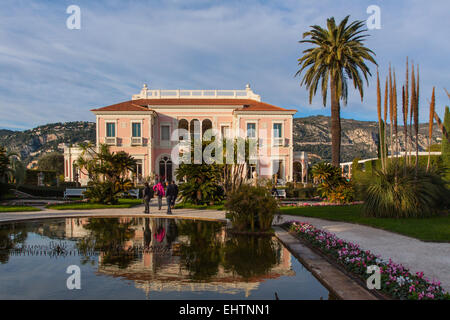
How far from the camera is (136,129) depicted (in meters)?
32.9

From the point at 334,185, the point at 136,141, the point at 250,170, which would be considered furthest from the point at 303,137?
the point at 334,185

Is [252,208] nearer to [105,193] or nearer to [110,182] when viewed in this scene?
[110,182]

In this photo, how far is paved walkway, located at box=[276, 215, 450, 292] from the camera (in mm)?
5940

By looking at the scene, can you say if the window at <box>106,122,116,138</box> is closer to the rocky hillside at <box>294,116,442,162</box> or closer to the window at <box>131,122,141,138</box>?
the window at <box>131,122,141,138</box>

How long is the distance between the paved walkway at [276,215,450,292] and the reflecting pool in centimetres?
187

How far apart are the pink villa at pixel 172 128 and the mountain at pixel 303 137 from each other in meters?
46.3

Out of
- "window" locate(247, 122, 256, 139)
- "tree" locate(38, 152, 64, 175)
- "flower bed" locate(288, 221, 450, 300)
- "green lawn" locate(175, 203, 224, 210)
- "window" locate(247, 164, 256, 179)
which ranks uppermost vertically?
"window" locate(247, 122, 256, 139)

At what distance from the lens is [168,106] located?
3434cm

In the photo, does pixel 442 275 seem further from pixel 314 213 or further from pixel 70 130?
pixel 70 130

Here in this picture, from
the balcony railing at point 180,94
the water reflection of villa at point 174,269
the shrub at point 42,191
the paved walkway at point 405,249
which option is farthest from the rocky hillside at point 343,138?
the water reflection of villa at point 174,269

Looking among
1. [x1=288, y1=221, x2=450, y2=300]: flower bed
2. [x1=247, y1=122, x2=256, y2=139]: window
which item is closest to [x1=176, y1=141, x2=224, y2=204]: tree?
[x1=288, y1=221, x2=450, y2=300]: flower bed
